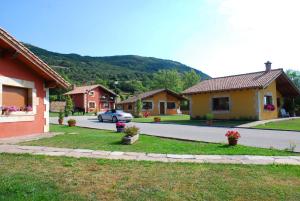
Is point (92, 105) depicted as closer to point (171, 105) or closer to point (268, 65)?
point (171, 105)

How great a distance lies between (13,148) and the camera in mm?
8891

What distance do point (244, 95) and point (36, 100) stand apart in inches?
712

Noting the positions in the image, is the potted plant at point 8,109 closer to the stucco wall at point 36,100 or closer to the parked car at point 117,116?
the stucco wall at point 36,100

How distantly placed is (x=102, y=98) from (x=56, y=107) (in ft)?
31.9

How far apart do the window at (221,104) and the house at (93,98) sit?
32.5 meters

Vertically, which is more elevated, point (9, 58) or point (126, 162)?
point (9, 58)

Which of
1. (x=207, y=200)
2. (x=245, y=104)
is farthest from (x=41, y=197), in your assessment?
(x=245, y=104)

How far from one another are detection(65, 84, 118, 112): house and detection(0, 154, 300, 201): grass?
4910 centimetres

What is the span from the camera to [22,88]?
1267 cm

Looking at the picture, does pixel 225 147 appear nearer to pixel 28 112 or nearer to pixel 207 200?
pixel 207 200

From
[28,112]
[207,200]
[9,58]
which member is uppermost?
[9,58]

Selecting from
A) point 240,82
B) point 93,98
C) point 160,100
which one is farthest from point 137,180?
point 93,98

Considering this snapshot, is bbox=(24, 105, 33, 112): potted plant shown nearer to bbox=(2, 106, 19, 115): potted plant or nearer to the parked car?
bbox=(2, 106, 19, 115): potted plant

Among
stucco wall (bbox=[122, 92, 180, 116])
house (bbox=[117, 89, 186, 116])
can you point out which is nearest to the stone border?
house (bbox=[117, 89, 186, 116])
